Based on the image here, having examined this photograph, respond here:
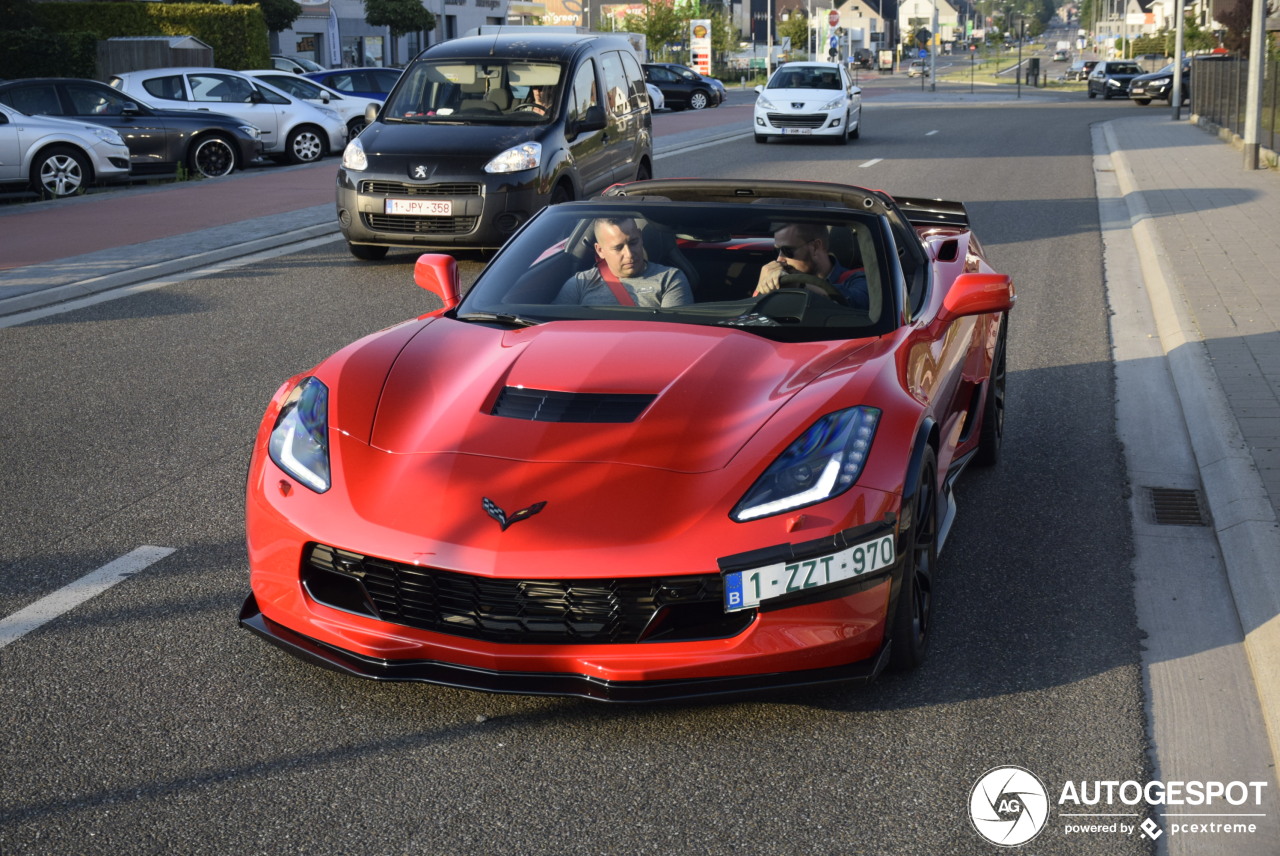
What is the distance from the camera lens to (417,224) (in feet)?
38.5

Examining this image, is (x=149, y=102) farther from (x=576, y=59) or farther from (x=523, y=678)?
(x=523, y=678)

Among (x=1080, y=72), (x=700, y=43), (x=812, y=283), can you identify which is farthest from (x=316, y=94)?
(x=1080, y=72)

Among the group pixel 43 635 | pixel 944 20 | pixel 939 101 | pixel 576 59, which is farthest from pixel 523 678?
pixel 944 20

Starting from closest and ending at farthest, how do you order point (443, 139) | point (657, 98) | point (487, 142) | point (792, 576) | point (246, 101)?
point (792, 576) < point (487, 142) < point (443, 139) < point (246, 101) < point (657, 98)

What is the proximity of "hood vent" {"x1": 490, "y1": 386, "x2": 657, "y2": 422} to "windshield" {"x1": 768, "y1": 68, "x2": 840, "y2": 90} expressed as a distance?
2441cm

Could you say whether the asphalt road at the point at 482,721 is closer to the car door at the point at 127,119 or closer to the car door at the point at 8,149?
the car door at the point at 8,149

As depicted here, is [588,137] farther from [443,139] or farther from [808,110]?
[808,110]

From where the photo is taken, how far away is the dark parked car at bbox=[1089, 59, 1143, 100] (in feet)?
172

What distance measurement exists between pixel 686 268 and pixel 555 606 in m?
2.04

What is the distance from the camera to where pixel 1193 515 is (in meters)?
5.53

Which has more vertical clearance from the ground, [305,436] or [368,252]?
[305,436]

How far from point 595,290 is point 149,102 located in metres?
19.4

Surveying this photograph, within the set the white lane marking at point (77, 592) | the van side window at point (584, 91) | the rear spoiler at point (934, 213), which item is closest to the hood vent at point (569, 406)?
the white lane marking at point (77, 592)

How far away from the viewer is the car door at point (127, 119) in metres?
19.2
